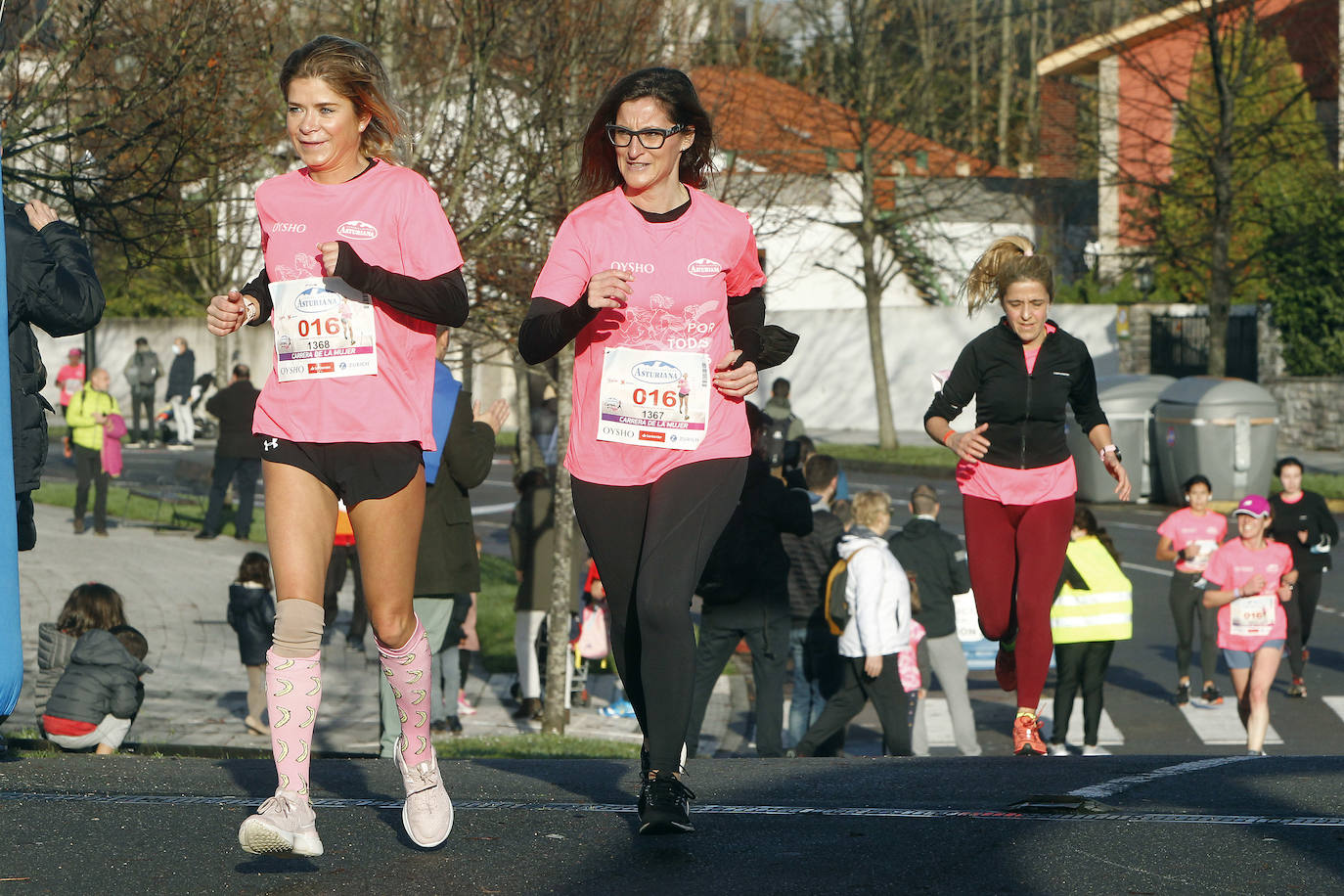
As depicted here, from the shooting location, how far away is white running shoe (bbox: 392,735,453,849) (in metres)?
4.47

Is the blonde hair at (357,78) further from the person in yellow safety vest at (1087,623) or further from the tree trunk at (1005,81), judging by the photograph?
the tree trunk at (1005,81)

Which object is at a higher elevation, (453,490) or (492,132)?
(492,132)

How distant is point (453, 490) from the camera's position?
8953mm

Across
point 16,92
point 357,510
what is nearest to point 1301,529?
point 16,92

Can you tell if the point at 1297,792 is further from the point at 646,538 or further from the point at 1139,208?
the point at 1139,208

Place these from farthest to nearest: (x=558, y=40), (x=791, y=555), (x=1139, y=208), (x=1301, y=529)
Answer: (x=1139, y=208) < (x=1301, y=529) < (x=558, y=40) < (x=791, y=555)

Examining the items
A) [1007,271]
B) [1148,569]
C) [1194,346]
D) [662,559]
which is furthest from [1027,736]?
[1194,346]

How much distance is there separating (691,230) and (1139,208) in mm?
30086

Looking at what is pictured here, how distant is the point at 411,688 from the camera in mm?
4590

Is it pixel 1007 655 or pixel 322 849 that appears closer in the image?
pixel 322 849

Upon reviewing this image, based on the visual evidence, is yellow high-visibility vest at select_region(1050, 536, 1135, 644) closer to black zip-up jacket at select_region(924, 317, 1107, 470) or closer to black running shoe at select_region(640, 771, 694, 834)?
black zip-up jacket at select_region(924, 317, 1107, 470)

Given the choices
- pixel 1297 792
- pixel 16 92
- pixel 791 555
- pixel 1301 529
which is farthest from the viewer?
pixel 1301 529

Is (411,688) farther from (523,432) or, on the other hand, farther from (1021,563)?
(523,432)

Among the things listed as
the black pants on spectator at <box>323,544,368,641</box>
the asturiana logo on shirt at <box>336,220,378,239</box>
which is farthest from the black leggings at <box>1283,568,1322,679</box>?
the asturiana logo on shirt at <box>336,220,378,239</box>
